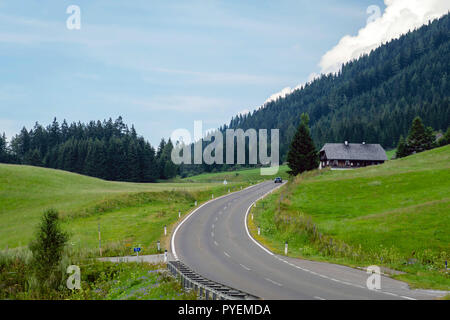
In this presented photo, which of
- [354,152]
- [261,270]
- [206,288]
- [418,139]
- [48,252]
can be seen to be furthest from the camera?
[354,152]

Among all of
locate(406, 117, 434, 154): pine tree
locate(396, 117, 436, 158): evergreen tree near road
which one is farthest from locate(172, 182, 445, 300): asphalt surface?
locate(406, 117, 434, 154): pine tree

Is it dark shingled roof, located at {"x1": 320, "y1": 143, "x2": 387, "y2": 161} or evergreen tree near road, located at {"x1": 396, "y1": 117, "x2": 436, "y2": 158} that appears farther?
dark shingled roof, located at {"x1": 320, "y1": 143, "x2": 387, "y2": 161}

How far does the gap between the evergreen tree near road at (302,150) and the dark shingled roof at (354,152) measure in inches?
1263

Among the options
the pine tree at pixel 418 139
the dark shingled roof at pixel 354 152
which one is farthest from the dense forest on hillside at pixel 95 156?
the pine tree at pixel 418 139

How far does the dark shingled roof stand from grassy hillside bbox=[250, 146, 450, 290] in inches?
1643

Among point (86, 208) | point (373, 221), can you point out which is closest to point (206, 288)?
point (373, 221)

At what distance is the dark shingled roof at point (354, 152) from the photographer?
101 m

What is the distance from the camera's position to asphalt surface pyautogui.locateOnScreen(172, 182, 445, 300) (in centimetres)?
1680

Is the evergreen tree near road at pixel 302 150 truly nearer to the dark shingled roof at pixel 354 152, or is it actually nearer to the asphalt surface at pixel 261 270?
the dark shingled roof at pixel 354 152

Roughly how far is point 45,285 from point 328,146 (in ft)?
309

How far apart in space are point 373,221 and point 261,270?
54.9 ft

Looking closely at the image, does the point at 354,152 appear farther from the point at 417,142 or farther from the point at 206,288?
the point at 206,288

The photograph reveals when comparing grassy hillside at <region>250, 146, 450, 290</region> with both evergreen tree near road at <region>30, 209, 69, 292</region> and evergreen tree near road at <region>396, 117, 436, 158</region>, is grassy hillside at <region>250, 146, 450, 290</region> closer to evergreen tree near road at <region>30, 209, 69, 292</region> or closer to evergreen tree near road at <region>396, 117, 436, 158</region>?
evergreen tree near road at <region>30, 209, 69, 292</region>

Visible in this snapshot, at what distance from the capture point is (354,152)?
336 feet
